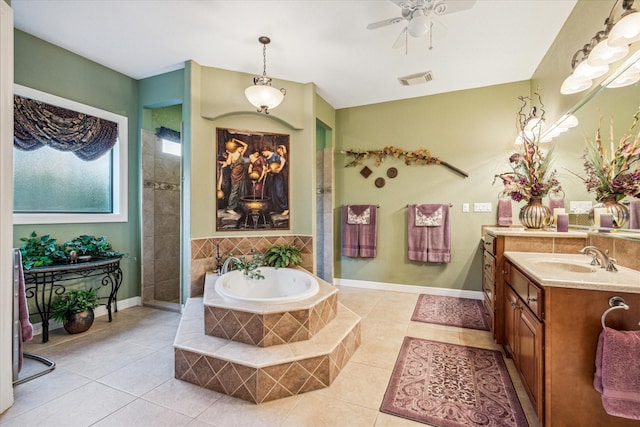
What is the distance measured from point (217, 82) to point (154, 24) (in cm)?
88

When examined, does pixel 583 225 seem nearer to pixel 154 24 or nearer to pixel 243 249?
pixel 243 249

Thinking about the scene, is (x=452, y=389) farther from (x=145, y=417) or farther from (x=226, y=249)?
(x=226, y=249)

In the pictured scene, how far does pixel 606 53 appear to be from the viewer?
1.81m

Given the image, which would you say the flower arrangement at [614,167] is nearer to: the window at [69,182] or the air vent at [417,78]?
the air vent at [417,78]

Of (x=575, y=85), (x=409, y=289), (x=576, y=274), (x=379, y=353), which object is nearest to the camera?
(x=576, y=274)

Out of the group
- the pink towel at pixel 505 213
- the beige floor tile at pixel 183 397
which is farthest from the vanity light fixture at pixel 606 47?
the beige floor tile at pixel 183 397

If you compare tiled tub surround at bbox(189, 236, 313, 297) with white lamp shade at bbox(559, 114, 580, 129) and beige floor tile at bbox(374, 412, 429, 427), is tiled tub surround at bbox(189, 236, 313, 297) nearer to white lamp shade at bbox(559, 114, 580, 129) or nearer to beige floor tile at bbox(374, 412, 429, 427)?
beige floor tile at bbox(374, 412, 429, 427)

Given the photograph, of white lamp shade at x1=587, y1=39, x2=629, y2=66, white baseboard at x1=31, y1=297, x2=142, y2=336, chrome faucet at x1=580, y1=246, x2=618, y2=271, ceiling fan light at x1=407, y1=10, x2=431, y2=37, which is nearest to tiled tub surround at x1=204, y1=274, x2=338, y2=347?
chrome faucet at x1=580, y1=246, x2=618, y2=271

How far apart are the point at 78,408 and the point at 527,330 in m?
2.78

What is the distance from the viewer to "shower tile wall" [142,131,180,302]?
371 centimetres

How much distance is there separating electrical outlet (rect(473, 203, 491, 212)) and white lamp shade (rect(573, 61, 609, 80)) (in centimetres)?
195

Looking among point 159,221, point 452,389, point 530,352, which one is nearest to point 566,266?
point 530,352

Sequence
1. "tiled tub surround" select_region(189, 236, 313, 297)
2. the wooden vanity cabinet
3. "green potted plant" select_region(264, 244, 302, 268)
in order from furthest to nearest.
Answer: "green potted plant" select_region(264, 244, 302, 268) → "tiled tub surround" select_region(189, 236, 313, 297) → the wooden vanity cabinet

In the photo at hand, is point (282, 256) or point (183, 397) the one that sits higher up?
point (282, 256)
